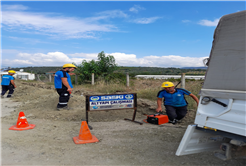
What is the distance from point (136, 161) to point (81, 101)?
566 centimetres

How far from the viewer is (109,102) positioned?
244 inches

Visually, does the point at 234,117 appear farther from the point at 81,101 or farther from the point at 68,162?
the point at 81,101

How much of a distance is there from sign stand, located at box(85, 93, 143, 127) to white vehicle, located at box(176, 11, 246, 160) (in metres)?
3.29

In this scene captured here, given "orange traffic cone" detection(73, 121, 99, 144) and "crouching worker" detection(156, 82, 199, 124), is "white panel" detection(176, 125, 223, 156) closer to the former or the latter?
"orange traffic cone" detection(73, 121, 99, 144)

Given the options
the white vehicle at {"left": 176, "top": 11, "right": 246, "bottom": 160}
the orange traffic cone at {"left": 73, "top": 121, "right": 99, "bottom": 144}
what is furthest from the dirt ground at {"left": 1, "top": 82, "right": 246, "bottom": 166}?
the white vehicle at {"left": 176, "top": 11, "right": 246, "bottom": 160}

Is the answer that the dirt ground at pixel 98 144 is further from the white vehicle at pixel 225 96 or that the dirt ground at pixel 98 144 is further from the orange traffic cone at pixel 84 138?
the white vehicle at pixel 225 96

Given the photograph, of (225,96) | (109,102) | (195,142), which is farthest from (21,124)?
(225,96)

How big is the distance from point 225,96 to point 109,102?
379cm

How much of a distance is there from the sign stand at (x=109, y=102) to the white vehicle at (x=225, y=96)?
3.29 m

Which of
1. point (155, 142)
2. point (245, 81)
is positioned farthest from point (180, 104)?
point (245, 81)

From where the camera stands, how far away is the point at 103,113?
7812mm

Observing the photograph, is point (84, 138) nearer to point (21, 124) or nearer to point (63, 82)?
point (21, 124)

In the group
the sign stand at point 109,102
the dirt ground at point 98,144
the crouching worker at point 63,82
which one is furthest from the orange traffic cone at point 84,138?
the crouching worker at point 63,82

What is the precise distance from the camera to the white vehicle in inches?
109
